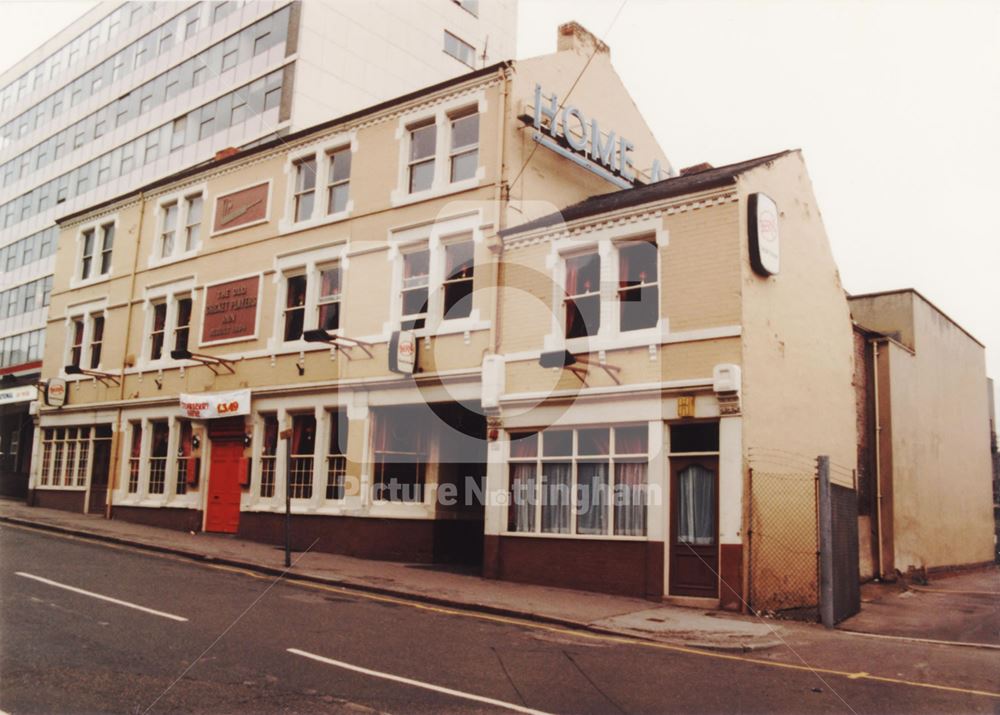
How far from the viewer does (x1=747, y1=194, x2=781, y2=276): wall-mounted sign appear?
15.9 meters

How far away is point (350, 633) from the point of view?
36.5 ft

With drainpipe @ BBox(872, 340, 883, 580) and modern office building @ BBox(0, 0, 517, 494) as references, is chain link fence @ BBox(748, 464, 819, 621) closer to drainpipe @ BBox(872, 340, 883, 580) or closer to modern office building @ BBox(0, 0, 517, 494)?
drainpipe @ BBox(872, 340, 883, 580)

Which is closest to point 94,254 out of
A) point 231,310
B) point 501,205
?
point 231,310

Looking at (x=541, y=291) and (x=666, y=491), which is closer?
(x=666, y=491)

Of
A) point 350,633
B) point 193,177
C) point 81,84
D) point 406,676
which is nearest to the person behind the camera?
point 406,676

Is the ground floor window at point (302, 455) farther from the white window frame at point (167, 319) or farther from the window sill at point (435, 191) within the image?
the window sill at point (435, 191)

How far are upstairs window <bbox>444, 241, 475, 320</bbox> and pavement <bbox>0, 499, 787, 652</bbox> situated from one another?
19.1 ft

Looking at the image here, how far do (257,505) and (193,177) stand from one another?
1103cm

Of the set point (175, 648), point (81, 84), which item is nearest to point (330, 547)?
point (175, 648)

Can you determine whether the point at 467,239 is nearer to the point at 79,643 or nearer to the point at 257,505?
the point at 257,505

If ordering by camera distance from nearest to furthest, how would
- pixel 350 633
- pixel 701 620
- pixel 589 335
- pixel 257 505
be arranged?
pixel 350 633
pixel 701 620
pixel 589 335
pixel 257 505

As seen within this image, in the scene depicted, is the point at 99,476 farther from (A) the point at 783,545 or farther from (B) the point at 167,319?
(A) the point at 783,545

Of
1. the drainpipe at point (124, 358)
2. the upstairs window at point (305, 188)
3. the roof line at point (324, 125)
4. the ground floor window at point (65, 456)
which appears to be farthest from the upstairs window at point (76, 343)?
the upstairs window at point (305, 188)

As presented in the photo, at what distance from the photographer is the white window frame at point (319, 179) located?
909 inches
